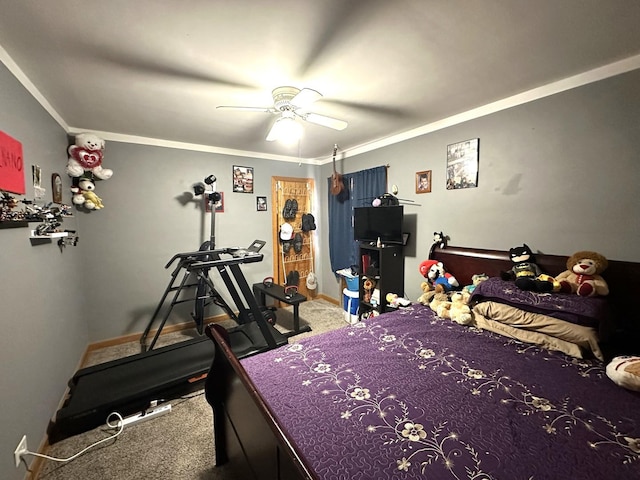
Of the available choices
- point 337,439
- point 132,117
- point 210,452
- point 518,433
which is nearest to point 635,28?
point 518,433

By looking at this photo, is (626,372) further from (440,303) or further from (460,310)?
(440,303)

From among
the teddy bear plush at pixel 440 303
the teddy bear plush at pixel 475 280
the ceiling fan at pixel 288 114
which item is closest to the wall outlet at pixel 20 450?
the ceiling fan at pixel 288 114

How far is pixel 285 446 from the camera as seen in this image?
2.27 feet

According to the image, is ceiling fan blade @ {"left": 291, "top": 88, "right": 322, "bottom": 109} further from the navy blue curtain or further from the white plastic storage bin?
the white plastic storage bin

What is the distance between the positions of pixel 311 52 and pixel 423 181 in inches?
77.6

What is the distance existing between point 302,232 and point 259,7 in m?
3.42

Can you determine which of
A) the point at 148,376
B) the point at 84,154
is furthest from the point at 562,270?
the point at 84,154

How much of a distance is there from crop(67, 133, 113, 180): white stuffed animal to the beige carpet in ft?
8.00

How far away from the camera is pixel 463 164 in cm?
262

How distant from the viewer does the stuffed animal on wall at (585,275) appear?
1733 mm

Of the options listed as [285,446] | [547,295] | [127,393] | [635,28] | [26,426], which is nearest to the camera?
[285,446]

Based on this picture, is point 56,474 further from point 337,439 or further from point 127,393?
point 337,439

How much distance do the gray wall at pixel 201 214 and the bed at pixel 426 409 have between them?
0.57 metres

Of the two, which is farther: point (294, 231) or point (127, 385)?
point (294, 231)
